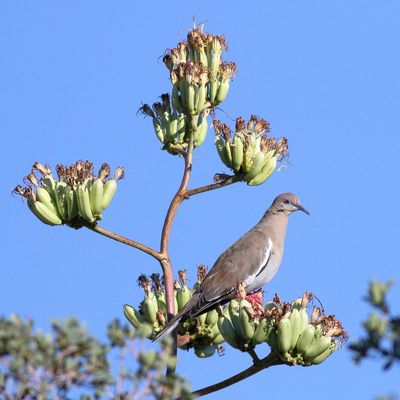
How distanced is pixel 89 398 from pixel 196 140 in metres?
5.55

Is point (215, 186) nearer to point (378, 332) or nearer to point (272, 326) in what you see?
point (272, 326)

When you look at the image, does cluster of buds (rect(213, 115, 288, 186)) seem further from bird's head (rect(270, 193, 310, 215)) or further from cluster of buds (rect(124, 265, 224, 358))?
bird's head (rect(270, 193, 310, 215))

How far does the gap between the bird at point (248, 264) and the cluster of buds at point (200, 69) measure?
5.41 feet

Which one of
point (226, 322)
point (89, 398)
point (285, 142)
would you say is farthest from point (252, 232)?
point (89, 398)

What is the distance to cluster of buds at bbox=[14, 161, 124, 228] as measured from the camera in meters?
8.91

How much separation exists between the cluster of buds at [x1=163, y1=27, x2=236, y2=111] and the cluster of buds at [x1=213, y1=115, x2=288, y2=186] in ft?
0.89

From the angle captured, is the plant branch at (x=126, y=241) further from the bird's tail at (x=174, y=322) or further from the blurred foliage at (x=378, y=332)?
the blurred foliage at (x=378, y=332)

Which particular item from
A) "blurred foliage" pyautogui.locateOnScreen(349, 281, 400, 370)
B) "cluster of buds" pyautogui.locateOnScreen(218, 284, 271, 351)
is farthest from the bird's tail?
"blurred foliage" pyautogui.locateOnScreen(349, 281, 400, 370)

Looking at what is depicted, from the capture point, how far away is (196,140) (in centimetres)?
965

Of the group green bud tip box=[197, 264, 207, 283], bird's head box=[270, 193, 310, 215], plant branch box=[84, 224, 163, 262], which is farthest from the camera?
bird's head box=[270, 193, 310, 215]

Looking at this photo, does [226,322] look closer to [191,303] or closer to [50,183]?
[191,303]

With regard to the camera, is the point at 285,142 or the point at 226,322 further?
the point at 285,142

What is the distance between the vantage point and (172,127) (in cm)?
965

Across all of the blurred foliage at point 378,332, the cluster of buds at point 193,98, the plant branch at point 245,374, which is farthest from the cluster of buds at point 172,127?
the blurred foliage at point 378,332
